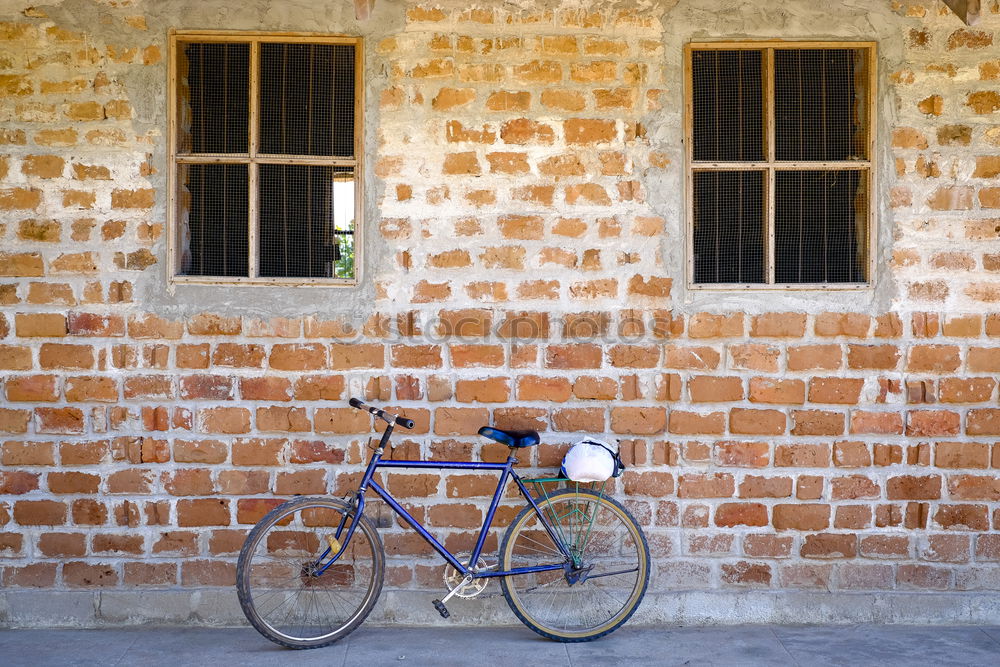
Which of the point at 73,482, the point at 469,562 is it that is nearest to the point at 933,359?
the point at 469,562

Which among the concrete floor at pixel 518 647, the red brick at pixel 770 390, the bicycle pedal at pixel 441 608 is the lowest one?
the concrete floor at pixel 518 647

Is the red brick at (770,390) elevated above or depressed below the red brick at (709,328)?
below

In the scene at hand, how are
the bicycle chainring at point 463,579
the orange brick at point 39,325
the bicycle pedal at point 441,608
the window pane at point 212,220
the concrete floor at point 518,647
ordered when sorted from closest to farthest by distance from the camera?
the concrete floor at point 518,647 → the bicycle pedal at point 441,608 → the bicycle chainring at point 463,579 → the orange brick at point 39,325 → the window pane at point 212,220

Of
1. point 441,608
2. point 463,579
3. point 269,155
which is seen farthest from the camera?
point 269,155

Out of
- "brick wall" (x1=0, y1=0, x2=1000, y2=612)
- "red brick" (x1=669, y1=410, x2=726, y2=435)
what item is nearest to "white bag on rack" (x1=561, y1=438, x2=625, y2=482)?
"brick wall" (x1=0, y1=0, x2=1000, y2=612)

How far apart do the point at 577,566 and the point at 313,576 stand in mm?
1171

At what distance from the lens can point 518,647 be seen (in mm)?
3771

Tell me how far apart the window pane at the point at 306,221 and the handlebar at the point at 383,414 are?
26.1 inches

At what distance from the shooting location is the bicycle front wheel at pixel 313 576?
12.4 ft

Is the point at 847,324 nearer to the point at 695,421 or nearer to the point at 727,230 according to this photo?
the point at 727,230

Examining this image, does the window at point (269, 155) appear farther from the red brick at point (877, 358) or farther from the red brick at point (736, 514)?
the red brick at point (877, 358)

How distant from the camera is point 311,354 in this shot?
4016mm

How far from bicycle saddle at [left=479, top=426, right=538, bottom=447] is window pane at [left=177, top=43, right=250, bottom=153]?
1.80 m

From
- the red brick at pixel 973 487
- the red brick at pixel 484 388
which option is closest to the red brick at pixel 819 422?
the red brick at pixel 973 487
